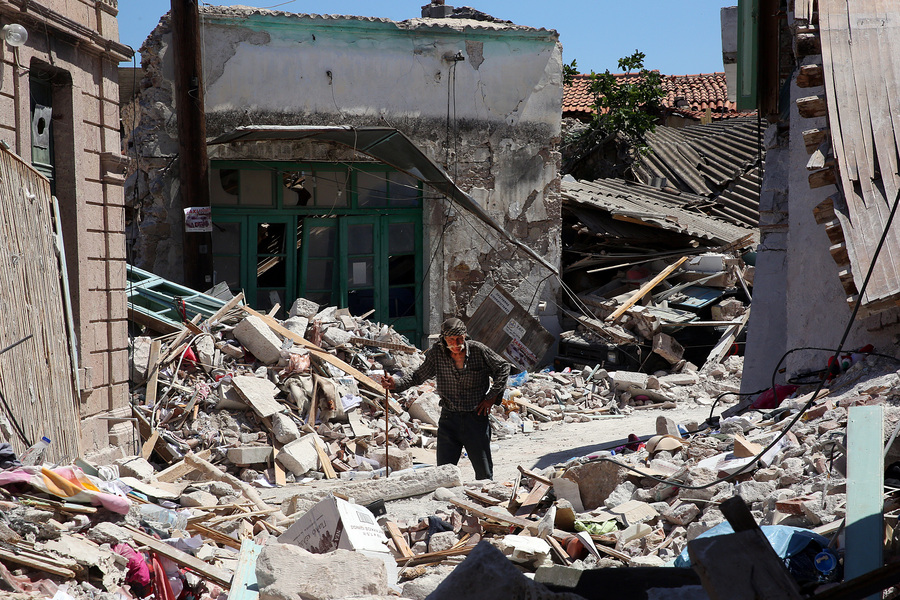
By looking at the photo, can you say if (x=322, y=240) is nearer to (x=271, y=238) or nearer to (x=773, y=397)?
(x=271, y=238)

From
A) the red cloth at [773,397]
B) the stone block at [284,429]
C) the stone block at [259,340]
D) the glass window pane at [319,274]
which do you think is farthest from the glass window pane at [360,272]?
the red cloth at [773,397]

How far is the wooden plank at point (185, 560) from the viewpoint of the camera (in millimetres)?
4875

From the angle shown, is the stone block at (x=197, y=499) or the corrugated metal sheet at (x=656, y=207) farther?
the corrugated metal sheet at (x=656, y=207)

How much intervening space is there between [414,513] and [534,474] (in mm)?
983

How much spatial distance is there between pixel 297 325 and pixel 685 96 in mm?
17862

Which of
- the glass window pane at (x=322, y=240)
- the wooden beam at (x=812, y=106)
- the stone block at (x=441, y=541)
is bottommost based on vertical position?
the stone block at (x=441, y=541)

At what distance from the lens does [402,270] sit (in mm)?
13445

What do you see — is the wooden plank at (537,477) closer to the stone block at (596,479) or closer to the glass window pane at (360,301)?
the stone block at (596,479)

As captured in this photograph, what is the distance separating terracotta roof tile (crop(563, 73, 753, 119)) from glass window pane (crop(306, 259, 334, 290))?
11.8 meters

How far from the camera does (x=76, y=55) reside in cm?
723

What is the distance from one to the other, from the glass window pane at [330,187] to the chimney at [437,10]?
4309mm

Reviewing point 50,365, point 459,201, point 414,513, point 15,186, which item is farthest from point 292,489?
point 459,201

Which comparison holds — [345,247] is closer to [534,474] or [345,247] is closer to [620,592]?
[534,474]

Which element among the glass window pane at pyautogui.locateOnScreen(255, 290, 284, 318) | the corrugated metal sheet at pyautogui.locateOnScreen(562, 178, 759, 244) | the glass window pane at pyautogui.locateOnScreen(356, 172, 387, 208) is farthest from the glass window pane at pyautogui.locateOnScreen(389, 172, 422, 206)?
the corrugated metal sheet at pyautogui.locateOnScreen(562, 178, 759, 244)
